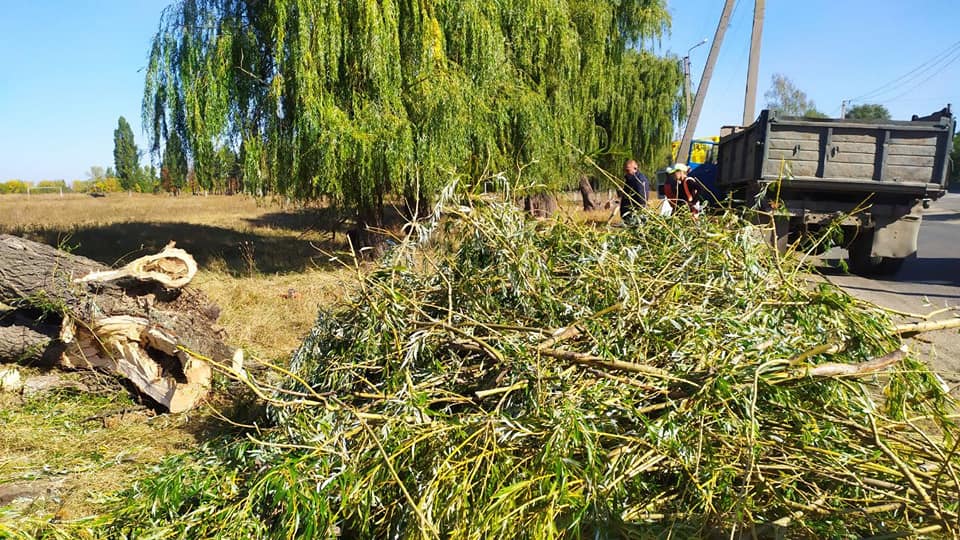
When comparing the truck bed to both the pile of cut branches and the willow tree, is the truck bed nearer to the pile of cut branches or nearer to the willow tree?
the willow tree

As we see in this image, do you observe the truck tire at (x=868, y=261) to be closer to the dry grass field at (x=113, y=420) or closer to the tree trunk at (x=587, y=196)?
the dry grass field at (x=113, y=420)

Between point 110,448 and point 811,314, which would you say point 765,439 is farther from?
point 110,448

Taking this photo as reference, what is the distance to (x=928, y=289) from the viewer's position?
28.5 feet

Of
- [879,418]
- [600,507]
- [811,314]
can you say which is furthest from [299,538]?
[811,314]

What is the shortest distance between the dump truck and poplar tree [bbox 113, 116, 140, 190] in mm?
61041

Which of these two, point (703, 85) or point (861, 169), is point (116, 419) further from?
point (703, 85)

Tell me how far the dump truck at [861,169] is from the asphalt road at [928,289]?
558 millimetres

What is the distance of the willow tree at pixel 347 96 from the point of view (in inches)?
337

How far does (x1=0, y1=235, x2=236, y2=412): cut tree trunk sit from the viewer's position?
4.99 m

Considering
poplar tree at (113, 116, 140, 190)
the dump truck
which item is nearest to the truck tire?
the dump truck

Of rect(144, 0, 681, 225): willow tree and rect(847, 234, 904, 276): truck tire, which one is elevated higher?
rect(144, 0, 681, 225): willow tree

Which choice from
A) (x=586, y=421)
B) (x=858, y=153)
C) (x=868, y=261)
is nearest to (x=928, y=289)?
(x=868, y=261)

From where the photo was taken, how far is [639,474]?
2721 mm

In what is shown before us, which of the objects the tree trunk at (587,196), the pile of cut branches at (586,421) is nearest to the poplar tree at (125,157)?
the tree trunk at (587,196)
